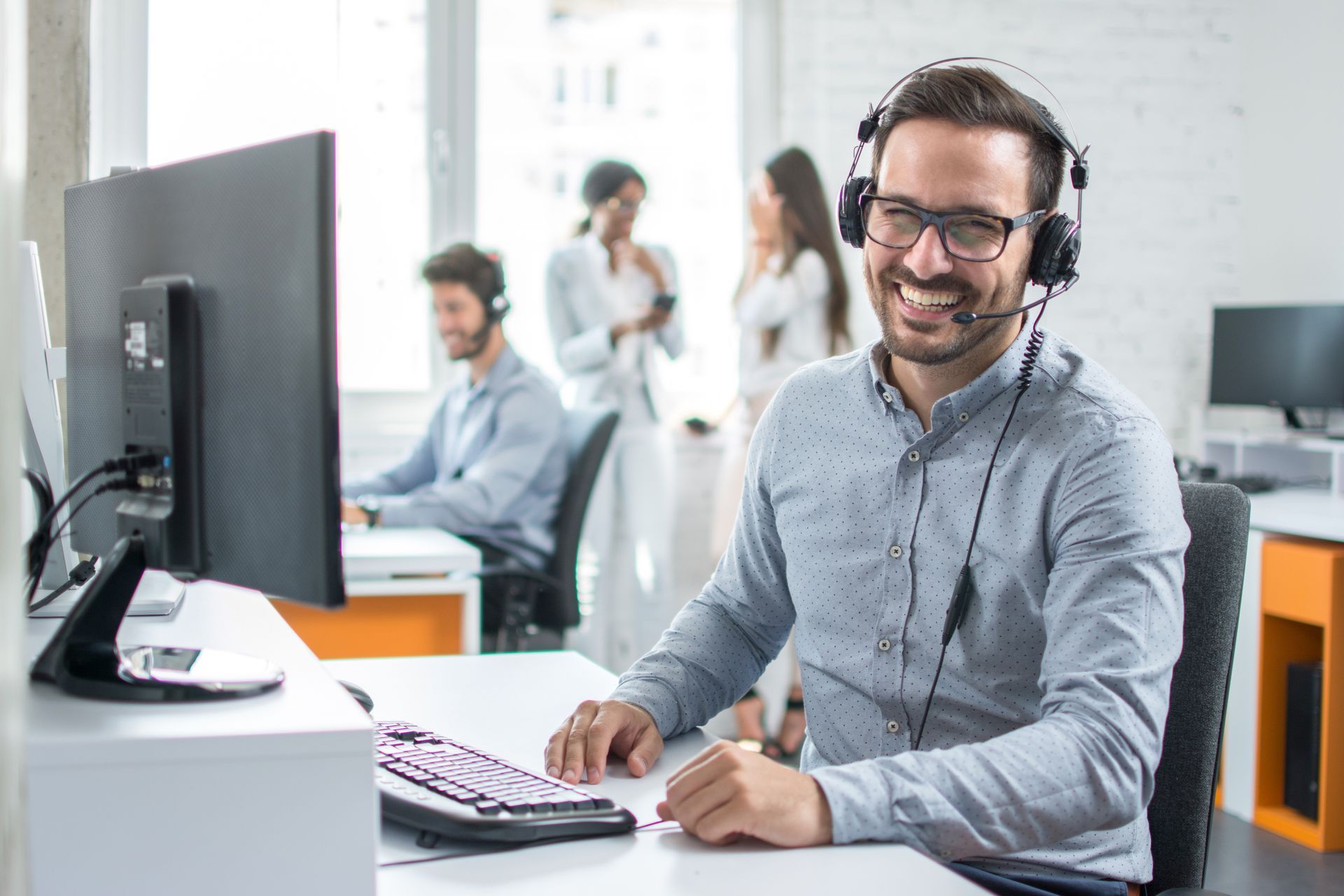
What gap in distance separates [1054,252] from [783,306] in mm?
2425

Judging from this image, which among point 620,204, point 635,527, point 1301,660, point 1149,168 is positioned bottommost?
point 1301,660

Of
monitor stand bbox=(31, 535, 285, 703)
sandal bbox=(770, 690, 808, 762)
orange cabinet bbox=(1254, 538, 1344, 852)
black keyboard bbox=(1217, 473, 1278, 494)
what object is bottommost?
sandal bbox=(770, 690, 808, 762)

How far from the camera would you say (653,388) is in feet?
13.1

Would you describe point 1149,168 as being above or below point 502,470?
above

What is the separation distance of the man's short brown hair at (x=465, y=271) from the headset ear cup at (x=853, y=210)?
6.72ft

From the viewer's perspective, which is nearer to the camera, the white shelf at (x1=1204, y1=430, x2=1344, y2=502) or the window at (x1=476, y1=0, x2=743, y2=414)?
the white shelf at (x1=1204, y1=430, x2=1344, y2=502)

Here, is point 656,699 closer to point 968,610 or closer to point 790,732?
point 968,610

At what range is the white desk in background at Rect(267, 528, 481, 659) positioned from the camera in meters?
2.40

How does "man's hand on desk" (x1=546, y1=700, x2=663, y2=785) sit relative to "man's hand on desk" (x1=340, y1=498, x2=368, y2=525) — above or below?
above

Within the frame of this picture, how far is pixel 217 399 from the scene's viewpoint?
889 millimetres

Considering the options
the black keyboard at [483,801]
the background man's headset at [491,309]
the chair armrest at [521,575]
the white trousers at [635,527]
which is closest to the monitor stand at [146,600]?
the black keyboard at [483,801]

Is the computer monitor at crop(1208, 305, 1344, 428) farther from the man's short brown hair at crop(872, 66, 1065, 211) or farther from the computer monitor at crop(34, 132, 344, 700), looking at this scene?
the computer monitor at crop(34, 132, 344, 700)

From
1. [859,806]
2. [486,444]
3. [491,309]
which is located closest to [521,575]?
[486,444]

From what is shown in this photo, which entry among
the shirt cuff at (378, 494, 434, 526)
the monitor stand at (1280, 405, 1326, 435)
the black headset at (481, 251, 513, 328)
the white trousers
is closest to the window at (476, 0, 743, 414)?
the white trousers
